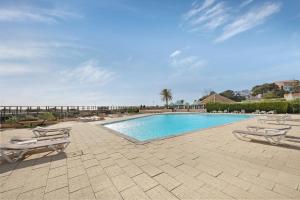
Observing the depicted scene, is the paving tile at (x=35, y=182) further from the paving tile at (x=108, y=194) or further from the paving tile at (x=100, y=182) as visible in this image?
the paving tile at (x=108, y=194)

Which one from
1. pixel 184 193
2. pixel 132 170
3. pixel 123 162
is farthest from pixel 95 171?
pixel 184 193

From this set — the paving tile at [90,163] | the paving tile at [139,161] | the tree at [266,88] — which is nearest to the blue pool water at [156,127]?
the paving tile at [139,161]

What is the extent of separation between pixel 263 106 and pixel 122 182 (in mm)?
23672

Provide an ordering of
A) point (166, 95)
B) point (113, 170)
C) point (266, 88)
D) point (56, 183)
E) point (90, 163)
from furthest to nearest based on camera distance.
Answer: point (266, 88), point (166, 95), point (90, 163), point (113, 170), point (56, 183)

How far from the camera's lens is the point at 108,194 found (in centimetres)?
232

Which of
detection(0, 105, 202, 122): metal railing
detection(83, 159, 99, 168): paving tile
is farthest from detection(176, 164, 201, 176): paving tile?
detection(0, 105, 202, 122): metal railing

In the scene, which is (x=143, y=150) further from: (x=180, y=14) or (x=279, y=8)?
(x=279, y=8)

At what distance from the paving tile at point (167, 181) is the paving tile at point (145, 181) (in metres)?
0.12

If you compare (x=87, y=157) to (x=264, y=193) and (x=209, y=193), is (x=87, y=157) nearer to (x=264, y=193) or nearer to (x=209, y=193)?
(x=209, y=193)

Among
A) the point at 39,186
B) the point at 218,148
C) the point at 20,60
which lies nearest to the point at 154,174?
the point at 39,186

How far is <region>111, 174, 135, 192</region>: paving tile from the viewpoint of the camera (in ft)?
8.23

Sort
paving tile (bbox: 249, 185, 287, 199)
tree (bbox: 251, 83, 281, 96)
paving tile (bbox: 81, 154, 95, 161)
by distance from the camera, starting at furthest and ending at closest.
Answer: tree (bbox: 251, 83, 281, 96) → paving tile (bbox: 81, 154, 95, 161) → paving tile (bbox: 249, 185, 287, 199)

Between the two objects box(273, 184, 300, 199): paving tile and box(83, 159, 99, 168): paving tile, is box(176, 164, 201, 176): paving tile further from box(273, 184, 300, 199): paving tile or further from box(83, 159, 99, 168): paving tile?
box(83, 159, 99, 168): paving tile

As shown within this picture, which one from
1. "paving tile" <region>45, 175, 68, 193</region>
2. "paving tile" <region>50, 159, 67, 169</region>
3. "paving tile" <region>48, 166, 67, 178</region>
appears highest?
"paving tile" <region>50, 159, 67, 169</region>
